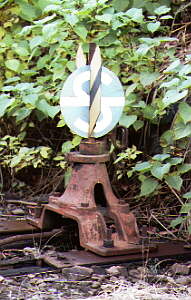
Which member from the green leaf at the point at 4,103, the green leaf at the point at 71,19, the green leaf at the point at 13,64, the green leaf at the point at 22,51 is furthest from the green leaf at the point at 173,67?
the green leaf at the point at 13,64

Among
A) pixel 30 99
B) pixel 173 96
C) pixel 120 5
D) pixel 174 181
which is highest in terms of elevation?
pixel 120 5

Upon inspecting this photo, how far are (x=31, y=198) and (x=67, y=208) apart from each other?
140cm

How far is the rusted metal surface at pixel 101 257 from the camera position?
3.16m

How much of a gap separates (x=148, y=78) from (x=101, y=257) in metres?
1.36

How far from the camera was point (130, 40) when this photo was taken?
15.1ft

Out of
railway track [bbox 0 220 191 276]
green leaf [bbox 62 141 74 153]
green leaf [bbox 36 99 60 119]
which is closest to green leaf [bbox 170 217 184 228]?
railway track [bbox 0 220 191 276]

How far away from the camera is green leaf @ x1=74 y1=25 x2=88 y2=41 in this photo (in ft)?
14.5

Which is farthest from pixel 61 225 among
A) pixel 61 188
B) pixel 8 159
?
pixel 8 159

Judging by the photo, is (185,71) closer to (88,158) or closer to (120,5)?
(88,158)

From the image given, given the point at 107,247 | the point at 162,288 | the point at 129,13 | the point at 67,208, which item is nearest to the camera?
the point at 162,288

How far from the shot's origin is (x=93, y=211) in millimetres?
3471

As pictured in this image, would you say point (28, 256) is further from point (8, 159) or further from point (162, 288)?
point (8, 159)

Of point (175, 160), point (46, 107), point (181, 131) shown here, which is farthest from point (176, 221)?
point (46, 107)

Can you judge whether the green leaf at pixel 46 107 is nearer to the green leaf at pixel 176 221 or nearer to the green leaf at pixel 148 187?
the green leaf at pixel 148 187
